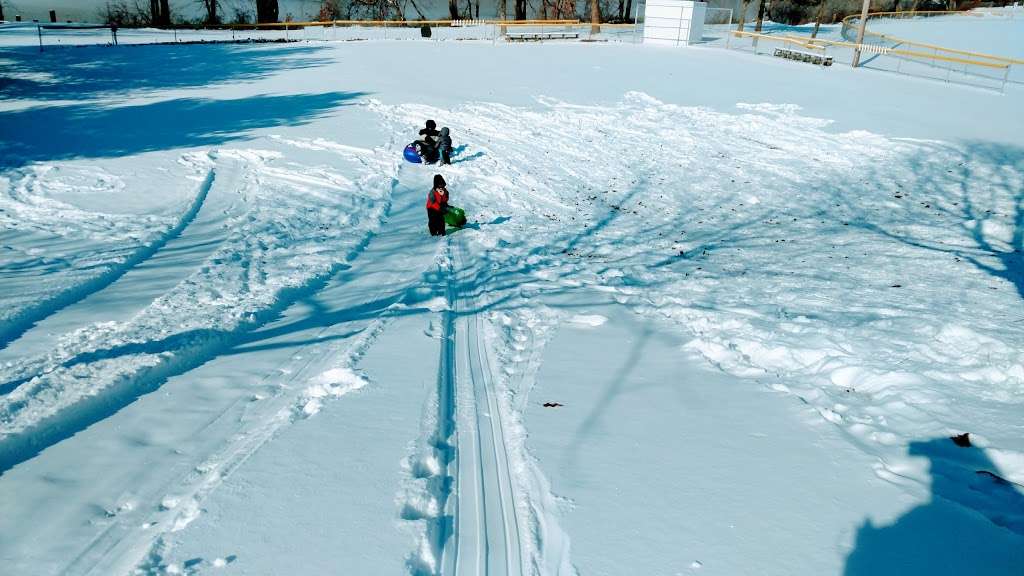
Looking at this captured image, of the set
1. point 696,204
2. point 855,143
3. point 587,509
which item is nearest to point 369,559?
point 587,509

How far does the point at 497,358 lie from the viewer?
673cm

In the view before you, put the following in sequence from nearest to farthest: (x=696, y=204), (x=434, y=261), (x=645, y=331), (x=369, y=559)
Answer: (x=369, y=559), (x=645, y=331), (x=434, y=261), (x=696, y=204)

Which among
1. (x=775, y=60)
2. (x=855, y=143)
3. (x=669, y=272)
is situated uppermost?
(x=775, y=60)

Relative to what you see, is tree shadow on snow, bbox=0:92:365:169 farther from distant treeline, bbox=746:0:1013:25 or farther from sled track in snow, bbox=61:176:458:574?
distant treeline, bbox=746:0:1013:25

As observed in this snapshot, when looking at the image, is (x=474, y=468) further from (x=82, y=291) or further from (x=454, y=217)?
(x=454, y=217)

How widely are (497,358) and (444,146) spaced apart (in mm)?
9496

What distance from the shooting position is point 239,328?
23.1ft

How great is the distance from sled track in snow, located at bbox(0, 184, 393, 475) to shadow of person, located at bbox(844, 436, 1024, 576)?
18.3ft

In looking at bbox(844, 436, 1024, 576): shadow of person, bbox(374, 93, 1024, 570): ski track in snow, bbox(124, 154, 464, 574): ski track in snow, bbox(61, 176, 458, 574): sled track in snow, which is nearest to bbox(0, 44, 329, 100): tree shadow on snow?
bbox(374, 93, 1024, 570): ski track in snow

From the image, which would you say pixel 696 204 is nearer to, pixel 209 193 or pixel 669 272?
pixel 669 272

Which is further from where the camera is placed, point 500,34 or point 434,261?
point 500,34

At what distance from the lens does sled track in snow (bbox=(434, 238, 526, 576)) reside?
3904 mm

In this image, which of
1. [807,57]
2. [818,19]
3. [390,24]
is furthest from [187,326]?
[818,19]

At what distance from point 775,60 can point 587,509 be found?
31315 mm
